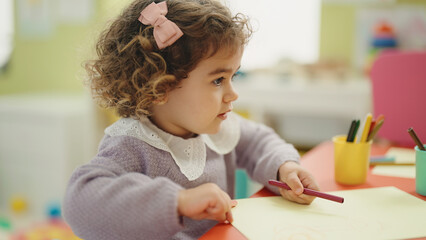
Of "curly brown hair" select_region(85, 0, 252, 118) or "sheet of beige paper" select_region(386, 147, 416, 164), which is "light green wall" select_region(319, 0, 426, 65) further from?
"curly brown hair" select_region(85, 0, 252, 118)

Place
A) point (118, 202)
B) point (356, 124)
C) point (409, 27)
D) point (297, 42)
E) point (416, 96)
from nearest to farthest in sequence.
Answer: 1. point (118, 202)
2. point (356, 124)
3. point (416, 96)
4. point (409, 27)
5. point (297, 42)

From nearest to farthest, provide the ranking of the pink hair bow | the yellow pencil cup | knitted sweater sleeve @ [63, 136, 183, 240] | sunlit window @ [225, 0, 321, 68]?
knitted sweater sleeve @ [63, 136, 183, 240]
the pink hair bow
the yellow pencil cup
sunlit window @ [225, 0, 321, 68]

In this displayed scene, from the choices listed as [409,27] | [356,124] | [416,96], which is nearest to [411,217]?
[356,124]

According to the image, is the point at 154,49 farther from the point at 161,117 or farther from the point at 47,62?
the point at 47,62

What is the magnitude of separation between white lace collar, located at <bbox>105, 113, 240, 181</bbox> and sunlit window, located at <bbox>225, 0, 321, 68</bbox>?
186 cm

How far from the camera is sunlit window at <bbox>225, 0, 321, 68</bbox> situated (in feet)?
8.52

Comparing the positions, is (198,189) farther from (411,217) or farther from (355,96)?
(355,96)

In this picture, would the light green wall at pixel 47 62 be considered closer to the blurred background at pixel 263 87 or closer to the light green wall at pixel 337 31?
the blurred background at pixel 263 87

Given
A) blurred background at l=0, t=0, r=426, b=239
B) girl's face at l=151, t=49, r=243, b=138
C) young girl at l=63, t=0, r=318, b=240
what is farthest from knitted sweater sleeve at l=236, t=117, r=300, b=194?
blurred background at l=0, t=0, r=426, b=239

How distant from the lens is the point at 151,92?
714 millimetres

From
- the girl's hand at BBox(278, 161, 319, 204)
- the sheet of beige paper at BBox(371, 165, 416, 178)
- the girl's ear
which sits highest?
the girl's ear

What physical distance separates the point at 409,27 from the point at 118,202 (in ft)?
7.14

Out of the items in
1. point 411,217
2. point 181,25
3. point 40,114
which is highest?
point 181,25

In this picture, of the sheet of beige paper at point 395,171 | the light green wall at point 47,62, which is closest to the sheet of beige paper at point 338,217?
the sheet of beige paper at point 395,171
